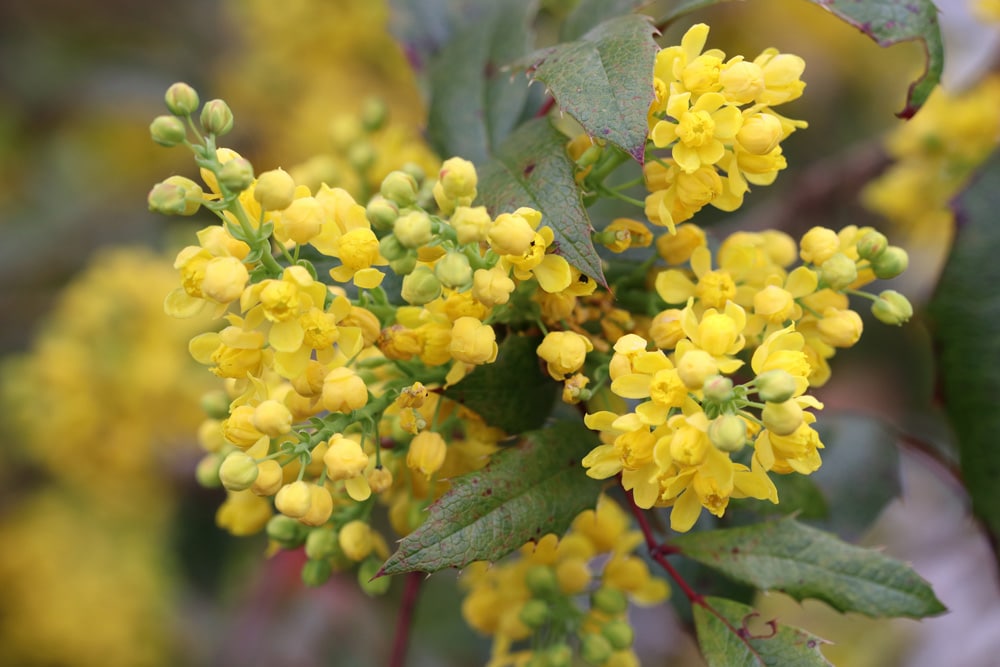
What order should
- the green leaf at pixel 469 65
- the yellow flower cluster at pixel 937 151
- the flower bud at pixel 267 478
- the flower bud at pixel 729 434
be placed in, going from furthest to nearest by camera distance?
the yellow flower cluster at pixel 937 151, the green leaf at pixel 469 65, the flower bud at pixel 267 478, the flower bud at pixel 729 434

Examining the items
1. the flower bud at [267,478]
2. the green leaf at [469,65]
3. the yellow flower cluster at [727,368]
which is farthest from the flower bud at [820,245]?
the flower bud at [267,478]

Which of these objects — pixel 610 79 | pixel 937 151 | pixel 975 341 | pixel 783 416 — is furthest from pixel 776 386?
pixel 937 151

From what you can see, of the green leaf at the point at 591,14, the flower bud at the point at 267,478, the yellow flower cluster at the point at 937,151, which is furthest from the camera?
the yellow flower cluster at the point at 937,151

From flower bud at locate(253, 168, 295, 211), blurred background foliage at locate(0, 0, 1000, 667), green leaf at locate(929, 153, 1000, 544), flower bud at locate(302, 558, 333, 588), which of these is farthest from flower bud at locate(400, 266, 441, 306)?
blurred background foliage at locate(0, 0, 1000, 667)

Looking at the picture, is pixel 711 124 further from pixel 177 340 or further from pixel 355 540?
pixel 177 340

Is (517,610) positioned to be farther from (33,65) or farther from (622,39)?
(33,65)

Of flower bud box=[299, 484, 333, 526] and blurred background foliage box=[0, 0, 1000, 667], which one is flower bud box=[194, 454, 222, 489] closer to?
flower bud box=[299, 484, 333, 526]

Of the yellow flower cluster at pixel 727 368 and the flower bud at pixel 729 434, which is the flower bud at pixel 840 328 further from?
the flower bud at pixel 729 434
